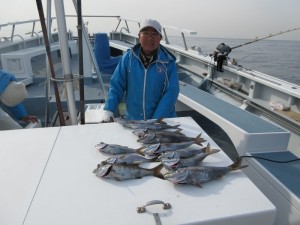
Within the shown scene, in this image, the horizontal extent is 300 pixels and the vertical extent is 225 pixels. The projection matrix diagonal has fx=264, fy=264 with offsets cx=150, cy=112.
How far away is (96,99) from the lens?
14.8 feet

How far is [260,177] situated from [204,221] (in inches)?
35.5

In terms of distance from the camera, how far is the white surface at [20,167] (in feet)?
3.87

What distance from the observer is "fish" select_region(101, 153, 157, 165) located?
145 centimetres

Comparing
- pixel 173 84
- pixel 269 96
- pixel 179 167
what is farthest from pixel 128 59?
pixel 269 96

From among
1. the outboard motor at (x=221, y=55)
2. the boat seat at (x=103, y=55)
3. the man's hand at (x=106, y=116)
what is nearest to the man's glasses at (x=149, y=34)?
the man's hand at (x=106, y=116)

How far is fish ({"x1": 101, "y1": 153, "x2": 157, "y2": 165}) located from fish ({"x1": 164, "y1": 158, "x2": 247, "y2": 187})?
20 centimetres

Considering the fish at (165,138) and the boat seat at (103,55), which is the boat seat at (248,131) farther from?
the boat seat at (103,55)

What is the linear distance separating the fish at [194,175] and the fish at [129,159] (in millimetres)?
202

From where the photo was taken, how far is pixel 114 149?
1613 millimetres

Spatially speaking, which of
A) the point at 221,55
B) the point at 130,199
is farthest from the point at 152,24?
the point at 221,55

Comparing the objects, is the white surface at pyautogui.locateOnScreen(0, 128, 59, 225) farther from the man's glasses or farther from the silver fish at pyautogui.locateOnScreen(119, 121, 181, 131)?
the man's glasses

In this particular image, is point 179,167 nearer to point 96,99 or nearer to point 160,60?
point 160,60

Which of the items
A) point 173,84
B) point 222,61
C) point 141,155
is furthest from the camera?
point 222,61

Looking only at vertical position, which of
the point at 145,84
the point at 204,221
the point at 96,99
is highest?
the point at 145,84
